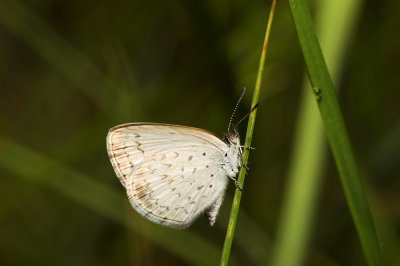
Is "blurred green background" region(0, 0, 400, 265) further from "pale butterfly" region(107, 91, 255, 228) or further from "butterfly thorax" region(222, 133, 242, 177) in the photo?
"pale butterfly" region(107, 91, 255, 228)

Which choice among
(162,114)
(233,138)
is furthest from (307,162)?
(162,114)

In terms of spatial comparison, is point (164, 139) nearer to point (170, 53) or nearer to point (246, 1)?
point (246, 1)

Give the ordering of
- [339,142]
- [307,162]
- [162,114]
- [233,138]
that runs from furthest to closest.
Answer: [162,114] < [233,138] < [307,162] < [339,142]

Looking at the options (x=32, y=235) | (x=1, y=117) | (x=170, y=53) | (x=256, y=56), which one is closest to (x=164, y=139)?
(x=256, y=56)

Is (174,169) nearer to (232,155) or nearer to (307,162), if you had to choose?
(232,155)

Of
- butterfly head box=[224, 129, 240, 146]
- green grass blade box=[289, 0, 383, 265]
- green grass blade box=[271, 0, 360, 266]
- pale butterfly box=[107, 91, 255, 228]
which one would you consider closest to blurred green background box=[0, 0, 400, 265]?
butterfly head box=[224, 129, 240, 146]

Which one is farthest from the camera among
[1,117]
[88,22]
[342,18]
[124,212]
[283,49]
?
[1,117]
